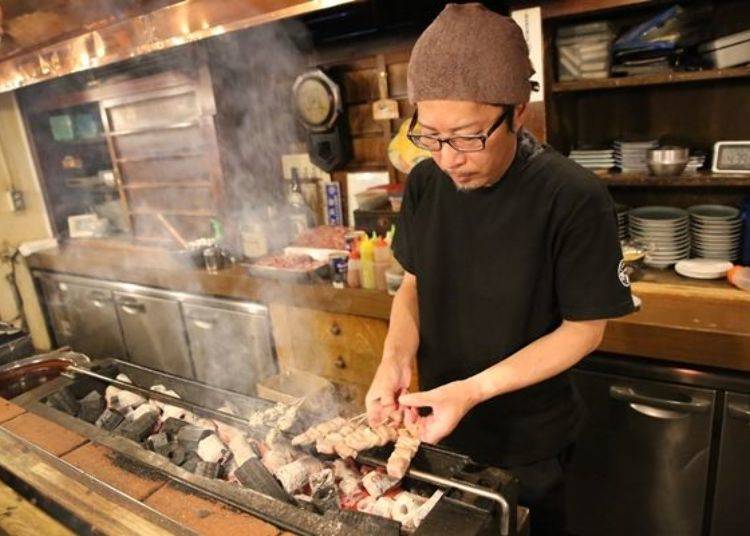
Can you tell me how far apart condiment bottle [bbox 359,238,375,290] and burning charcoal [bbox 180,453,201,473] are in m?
1.62

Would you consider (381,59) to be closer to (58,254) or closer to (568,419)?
(568,419)

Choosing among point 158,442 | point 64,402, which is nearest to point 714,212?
point 158,442

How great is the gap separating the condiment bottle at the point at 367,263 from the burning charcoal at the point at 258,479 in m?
1.68

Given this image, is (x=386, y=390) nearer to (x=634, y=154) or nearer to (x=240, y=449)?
(x=240, y=449)

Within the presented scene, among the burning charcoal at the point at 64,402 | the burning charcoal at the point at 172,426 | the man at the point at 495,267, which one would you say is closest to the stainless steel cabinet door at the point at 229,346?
the burning charcoal at the point at 64,402

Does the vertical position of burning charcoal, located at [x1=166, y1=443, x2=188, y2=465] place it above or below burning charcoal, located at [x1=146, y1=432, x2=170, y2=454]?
below

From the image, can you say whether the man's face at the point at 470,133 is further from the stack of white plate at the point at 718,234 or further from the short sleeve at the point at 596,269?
the stack of white plate at the point at 718,234

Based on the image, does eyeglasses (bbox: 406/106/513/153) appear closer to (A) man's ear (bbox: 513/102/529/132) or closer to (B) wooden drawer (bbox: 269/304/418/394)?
(A) man's ear (bbox: 513/102/529/132)

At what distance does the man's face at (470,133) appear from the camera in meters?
1.32

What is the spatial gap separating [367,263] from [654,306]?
5.19ft

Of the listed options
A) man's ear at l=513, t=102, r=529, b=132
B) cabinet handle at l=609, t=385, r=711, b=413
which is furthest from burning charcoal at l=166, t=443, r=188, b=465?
cabinet handle at l=609, t=385, r=711, b=413

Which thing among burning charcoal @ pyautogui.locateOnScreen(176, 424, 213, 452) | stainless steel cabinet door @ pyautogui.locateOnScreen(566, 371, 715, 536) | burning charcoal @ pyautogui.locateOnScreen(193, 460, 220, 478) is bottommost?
stainless steel cabinet door @ pyautogui.locateOnScreen(566, 371, 715, 536)

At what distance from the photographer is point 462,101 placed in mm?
1303

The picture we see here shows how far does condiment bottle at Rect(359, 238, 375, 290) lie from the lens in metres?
3.21
